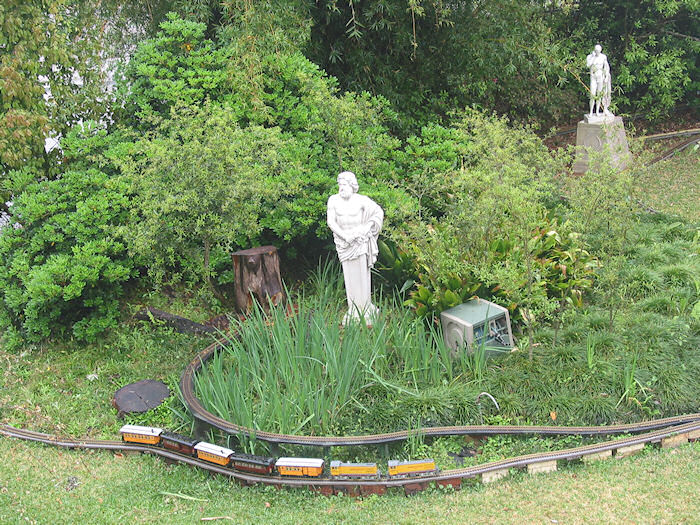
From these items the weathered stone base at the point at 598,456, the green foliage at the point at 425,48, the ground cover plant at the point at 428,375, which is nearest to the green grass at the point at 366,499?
the weathered stone base at the point at 598,456

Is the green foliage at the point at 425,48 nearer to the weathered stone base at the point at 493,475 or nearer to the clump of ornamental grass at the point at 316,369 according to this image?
the clump of ornamental grass at the point at 316,369

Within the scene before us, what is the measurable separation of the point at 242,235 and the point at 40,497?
384 centimetres

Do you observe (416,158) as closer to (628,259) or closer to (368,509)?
(628,259)

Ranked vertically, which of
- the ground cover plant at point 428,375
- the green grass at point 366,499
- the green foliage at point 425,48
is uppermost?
the green foliage at point 425,48

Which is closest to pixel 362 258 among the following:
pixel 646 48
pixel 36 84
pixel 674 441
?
pixel 674 441

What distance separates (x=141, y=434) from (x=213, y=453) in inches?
31.8

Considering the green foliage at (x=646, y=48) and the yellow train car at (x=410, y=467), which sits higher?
the green foliage at (x=646, y=48)

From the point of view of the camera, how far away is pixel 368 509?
5.57m

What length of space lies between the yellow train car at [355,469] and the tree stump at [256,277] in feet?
8.92

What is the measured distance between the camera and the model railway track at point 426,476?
226 inches

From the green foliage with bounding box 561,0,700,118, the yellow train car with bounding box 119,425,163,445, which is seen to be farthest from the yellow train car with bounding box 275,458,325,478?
the green foliage with bounding box 561,0,700,118

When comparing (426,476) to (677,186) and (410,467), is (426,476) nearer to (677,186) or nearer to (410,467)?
(410,467)

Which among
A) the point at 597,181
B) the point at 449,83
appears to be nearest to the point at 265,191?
the point at 597,181

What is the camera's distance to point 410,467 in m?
5.73
